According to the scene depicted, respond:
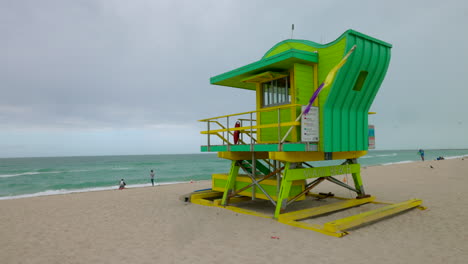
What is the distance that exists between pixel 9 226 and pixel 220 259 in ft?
26.1

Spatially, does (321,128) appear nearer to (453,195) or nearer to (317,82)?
(317,82)

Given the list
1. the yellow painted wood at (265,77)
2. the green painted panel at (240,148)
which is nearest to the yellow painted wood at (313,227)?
the green painted panel at (240,148)

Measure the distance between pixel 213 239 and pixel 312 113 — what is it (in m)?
4.51

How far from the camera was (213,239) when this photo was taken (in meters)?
7.29

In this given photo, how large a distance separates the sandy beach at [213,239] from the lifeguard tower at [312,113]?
686 mm

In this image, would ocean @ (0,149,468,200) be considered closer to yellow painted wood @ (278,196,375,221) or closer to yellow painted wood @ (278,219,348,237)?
yellow painted wood @ (278,196,375,221)

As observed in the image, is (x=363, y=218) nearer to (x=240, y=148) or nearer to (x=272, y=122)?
(x=272, y=122)

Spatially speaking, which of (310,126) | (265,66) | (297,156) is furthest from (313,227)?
(265,66)

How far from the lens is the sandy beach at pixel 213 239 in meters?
6.04

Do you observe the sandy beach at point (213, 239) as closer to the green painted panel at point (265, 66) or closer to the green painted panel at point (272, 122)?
the green painted panel at point (272, 122)

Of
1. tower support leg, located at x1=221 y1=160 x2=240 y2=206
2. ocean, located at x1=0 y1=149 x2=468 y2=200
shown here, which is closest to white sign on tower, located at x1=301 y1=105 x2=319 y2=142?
tower support leg, located at x1=221 y1=160 x2=240 y2=206

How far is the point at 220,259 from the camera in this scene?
593 cm

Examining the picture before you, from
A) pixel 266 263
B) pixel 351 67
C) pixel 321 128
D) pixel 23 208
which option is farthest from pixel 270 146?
pixel 23 208

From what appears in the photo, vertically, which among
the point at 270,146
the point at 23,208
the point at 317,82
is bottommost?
the point at 23,208
